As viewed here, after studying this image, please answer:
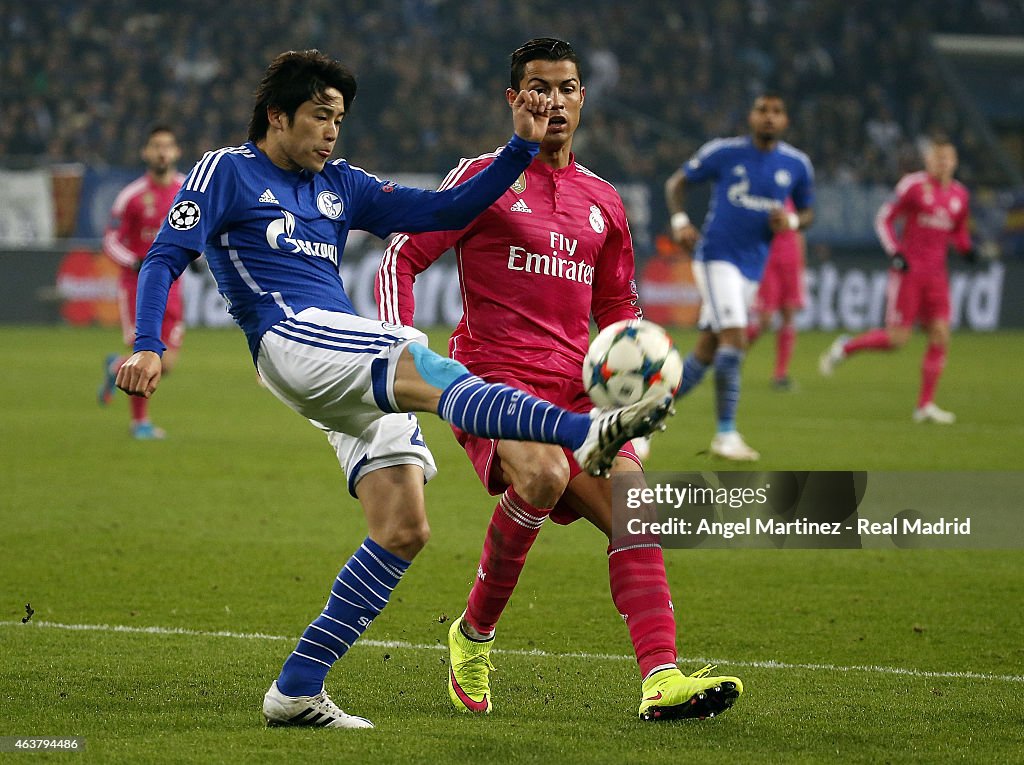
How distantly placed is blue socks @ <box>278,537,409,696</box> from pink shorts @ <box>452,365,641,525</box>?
49 centimetres

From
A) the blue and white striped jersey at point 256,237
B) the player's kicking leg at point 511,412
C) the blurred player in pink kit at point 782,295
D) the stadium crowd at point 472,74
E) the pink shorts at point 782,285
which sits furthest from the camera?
the stadium crowd at point 472,74

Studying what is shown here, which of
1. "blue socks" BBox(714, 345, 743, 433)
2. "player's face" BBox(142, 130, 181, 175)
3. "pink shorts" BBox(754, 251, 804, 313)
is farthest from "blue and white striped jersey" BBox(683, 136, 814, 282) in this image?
"pink shorts" BBox(754, 251, 804, 313)

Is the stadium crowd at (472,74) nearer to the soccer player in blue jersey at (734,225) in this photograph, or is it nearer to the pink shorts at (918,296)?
the pink shorts at (918,296)

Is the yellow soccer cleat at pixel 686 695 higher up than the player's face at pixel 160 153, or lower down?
lower down

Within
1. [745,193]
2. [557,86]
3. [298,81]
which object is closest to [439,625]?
[557,86]

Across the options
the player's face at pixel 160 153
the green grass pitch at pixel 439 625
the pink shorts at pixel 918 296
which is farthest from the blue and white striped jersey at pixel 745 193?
the player's face at pixel 160 153

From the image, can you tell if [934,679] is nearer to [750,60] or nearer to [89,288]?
[89,288]

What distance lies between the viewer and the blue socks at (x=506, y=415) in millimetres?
3535

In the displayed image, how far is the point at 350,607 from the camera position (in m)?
4.00

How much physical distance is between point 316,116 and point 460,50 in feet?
80.6

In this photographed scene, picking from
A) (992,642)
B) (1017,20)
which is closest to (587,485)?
(992,642)

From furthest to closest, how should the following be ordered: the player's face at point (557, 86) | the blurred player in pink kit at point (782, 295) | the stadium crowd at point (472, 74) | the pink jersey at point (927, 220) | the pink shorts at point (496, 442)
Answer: the stadium crowd at point (472, 74) → the blurred player in pink kit at point (782, 295) → the pink jersey at point (927, 220) → the player's face at point (557, 86) → the pink shorts at point (496, 442)

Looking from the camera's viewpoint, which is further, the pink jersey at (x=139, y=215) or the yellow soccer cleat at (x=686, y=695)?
the pink jersey at (x=139, y=215)

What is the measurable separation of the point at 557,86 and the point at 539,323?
28.2 inches
